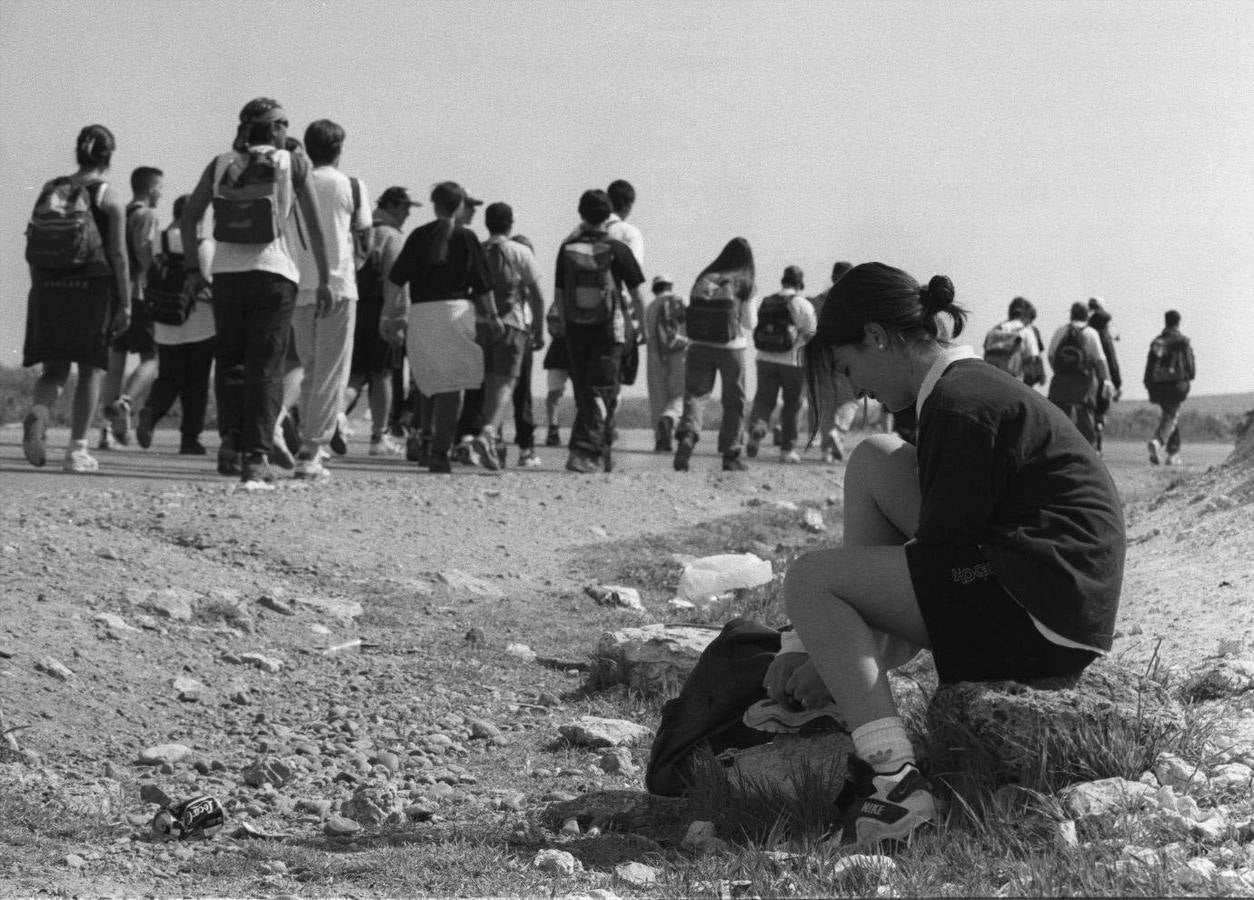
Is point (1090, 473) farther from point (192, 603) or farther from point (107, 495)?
point (107, 495)

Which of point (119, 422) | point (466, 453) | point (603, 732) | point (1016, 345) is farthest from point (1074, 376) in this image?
point (603, 732)

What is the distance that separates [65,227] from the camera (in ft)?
32.9

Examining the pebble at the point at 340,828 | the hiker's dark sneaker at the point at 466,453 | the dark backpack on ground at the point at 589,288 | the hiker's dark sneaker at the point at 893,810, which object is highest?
the dark backpack on ground at the point at 589,288

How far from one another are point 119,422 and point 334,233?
399 cm

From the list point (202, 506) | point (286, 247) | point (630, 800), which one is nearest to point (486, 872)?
point (630, 800)

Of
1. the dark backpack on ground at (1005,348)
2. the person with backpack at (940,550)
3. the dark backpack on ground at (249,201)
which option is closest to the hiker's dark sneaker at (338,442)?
the dark backpack on ground at (249,201)

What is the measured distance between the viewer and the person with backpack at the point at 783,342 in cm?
1519

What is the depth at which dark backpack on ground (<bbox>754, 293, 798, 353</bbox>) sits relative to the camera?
15.2 m

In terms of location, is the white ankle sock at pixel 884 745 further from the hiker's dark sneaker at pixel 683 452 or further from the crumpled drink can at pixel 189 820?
the hiker's dark sneaker at pixel 683 452

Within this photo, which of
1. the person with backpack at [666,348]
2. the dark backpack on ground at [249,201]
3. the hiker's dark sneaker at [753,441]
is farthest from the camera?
the hiker's dark sneaker at [753,441]

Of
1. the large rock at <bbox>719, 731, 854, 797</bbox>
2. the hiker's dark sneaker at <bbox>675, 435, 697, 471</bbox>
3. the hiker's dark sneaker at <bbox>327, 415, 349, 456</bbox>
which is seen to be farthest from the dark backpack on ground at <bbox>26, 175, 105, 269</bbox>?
the large rock at <bbox>719, 731, 854, 797</bbox>

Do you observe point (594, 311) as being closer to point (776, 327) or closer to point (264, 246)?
point (264, 246)

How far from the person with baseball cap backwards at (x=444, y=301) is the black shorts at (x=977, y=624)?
25.8 feet

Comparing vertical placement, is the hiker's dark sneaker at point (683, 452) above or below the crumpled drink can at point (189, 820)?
above
